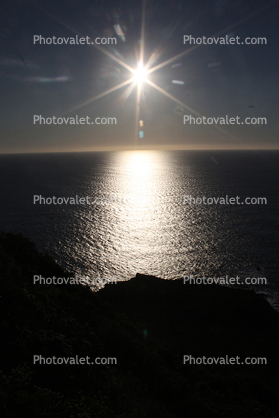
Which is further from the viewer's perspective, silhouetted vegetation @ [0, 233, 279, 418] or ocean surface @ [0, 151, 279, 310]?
ocean surface @ [0, 151, 279, 310]

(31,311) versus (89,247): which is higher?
(89,247)

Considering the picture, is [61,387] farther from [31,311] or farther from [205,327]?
[205,327]

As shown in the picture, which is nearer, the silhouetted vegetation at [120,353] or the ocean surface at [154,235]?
the silhouetted vegetation at [120,353]

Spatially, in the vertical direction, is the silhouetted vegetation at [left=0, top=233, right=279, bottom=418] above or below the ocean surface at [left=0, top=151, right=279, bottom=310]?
below

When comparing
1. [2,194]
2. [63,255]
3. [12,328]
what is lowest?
→ [12,328]

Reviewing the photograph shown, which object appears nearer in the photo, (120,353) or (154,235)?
(120,353)

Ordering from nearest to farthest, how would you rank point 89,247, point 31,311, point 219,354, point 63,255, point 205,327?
1. point 31,311
2. point 219,354
3. point 205,327
4. point 63,255
5. point 89,247

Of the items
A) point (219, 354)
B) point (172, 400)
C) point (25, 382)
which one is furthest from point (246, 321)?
point (25, 382)

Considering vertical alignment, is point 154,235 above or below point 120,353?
above
